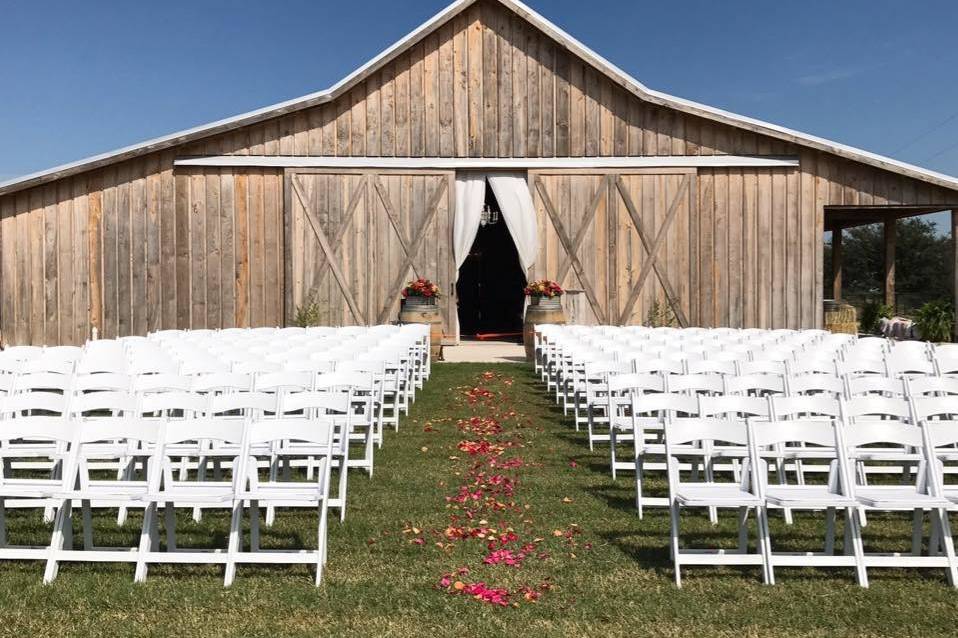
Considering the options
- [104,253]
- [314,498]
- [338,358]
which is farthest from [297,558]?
[104,253]

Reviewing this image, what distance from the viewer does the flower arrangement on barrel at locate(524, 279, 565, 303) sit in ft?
58.9

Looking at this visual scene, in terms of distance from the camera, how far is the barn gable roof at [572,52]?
1831cm

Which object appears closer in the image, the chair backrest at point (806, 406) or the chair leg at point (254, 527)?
the chair leg at point (254, 527)

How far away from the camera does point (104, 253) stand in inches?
738

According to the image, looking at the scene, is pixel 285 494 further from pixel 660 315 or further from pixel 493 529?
pixel 660 315

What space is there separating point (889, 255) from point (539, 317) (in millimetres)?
10332

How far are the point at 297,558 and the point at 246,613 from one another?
1.99 feet

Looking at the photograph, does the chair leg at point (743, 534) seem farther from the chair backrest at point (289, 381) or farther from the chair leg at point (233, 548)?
the chair backrest at point (289, 381)

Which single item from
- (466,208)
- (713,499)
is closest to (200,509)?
(713,499)

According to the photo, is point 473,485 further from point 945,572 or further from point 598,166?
point 598,166

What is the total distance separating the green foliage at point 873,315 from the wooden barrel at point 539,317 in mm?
10478

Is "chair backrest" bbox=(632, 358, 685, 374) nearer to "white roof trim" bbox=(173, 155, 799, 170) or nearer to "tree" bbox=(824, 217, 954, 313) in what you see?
"white roof trim" bbox=(173, 155, 799, 170)

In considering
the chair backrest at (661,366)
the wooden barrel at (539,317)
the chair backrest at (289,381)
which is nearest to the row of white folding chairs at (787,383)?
the chair backrest at (661,366)

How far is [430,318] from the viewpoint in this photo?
59.1 ft
